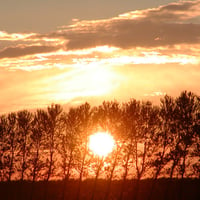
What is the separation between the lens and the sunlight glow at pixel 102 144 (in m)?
67.6

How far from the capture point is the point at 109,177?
6700 centimetres

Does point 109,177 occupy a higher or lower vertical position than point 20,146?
lower

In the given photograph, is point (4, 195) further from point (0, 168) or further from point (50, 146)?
point (50, 146)

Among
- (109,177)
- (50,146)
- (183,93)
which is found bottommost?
(109,177)

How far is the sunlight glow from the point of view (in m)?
Result: 67.6

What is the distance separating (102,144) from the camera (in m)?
68.0

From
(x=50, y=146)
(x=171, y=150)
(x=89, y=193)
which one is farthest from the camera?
(x=89, y=193)

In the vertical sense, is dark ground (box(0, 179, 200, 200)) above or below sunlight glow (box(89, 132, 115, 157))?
below

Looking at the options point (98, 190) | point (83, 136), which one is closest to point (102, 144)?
point (83, 136)

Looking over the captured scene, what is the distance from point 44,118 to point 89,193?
12.3m

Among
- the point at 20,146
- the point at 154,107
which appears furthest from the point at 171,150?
the point at 20,146

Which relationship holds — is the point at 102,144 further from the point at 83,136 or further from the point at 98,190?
the point at 98,190

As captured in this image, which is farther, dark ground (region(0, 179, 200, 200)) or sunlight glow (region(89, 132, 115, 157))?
dark ground (region(0, 179, 200, 200))

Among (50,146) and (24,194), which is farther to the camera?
(24,194)
